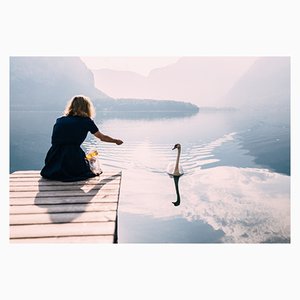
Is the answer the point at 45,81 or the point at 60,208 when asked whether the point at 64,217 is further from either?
the point at 45,81

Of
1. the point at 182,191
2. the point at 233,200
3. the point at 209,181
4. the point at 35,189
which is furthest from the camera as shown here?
the point at 209,181

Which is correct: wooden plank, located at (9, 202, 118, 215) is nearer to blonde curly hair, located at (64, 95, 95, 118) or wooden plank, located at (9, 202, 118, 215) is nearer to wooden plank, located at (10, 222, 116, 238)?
wooden plank, located at (10, 222, 116, 238)

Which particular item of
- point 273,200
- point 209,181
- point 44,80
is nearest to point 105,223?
point 273,200

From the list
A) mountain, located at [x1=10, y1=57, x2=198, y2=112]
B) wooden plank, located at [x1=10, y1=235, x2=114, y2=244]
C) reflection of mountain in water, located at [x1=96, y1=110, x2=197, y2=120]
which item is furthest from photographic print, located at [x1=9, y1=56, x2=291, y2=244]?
mountain, located at [x1=10, y1=57, x2=198, y2=112]

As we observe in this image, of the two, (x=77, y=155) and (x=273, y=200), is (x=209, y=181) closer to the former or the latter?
(x=273, y=200)

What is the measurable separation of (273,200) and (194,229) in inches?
116

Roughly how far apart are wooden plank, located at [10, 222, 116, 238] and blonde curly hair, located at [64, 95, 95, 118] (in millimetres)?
2200

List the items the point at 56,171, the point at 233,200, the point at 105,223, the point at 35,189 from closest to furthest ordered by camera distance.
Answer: the point at 105,223, the point at 35,189, the point at 56,171, the point at 233,200

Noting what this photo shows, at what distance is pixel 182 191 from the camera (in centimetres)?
845

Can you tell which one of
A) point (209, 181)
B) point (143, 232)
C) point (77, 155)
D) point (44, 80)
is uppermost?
point (44, 80)

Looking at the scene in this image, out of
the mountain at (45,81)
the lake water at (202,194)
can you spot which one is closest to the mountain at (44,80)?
the mountain at (45,81)

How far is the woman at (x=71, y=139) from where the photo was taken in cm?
513

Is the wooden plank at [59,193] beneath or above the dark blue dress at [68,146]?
beneath

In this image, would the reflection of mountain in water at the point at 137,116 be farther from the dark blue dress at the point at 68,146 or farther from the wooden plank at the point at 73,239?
the wooden plank at the point at 73,239
